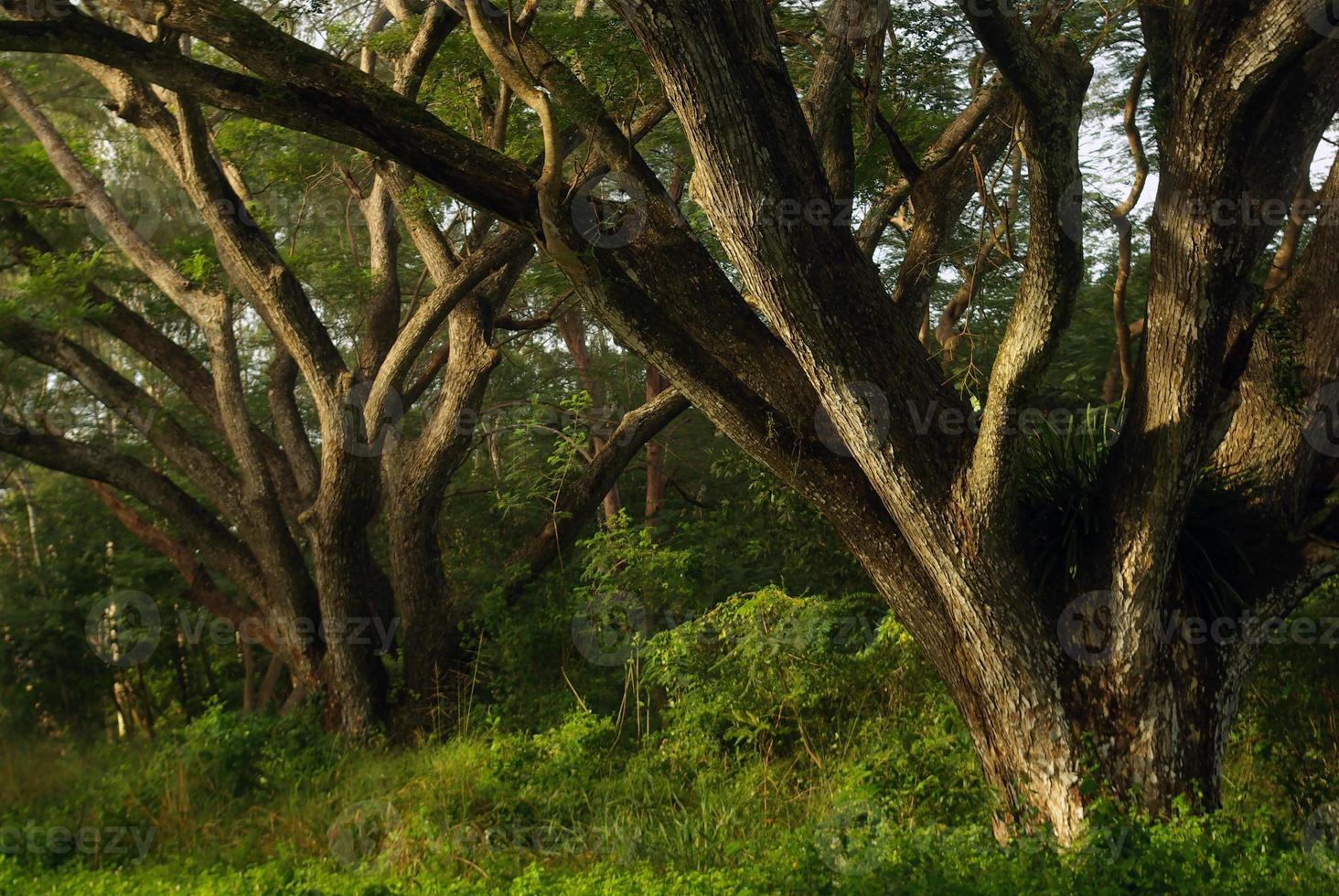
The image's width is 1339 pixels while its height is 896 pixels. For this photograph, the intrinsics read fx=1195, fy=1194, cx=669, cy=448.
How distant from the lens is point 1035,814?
18.0ft

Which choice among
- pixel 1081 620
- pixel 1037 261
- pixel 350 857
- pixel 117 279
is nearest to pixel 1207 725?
pixel 1081 620

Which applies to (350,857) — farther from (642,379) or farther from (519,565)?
(642,379)

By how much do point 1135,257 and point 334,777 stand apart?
11.9m
